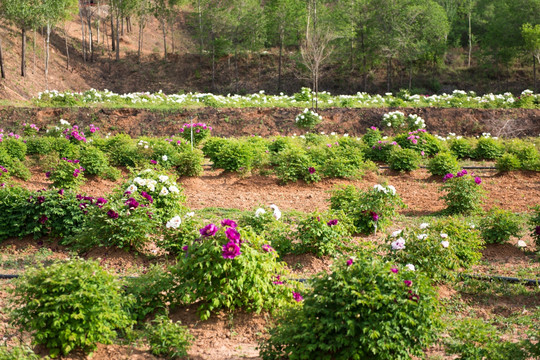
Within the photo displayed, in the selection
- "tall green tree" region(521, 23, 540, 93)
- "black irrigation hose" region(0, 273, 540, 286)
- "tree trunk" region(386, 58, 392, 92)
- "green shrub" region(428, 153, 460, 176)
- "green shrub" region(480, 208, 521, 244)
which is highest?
"tall green tree" region(521, 23, 540, 93)

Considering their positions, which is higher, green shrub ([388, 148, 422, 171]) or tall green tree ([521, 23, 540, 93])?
tall green tree ([521, 23, 540, 93])

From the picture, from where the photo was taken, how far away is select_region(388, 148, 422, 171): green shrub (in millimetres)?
11402

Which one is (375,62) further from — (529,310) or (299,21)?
(529,310)

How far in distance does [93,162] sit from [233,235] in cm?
684

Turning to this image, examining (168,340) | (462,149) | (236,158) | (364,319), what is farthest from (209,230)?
(462,149)

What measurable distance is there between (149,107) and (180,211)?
536 inches

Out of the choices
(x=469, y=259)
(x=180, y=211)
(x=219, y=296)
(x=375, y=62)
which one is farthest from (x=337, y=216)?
(x=375, y=62)

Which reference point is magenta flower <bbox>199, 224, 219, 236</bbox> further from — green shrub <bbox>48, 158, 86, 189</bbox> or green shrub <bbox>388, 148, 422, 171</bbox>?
green shrub <bbox>388, 148, 422, 171</bbox>

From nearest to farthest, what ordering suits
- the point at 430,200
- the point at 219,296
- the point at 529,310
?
the point at 219,296, the point at 529,310, the point at 430,200

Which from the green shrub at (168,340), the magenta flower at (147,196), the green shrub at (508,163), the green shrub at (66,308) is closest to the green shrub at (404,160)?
the green shrub at (508,163)

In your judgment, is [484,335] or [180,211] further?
[180,211]

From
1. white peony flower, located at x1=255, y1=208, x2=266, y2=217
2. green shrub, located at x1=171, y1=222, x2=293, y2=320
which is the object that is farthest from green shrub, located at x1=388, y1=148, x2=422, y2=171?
green shrub, located at x1=171, y1=222, x2=293, y2=320

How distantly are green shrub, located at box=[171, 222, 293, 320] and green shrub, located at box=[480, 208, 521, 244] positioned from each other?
11.1 feet

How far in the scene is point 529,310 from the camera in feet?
17.0
